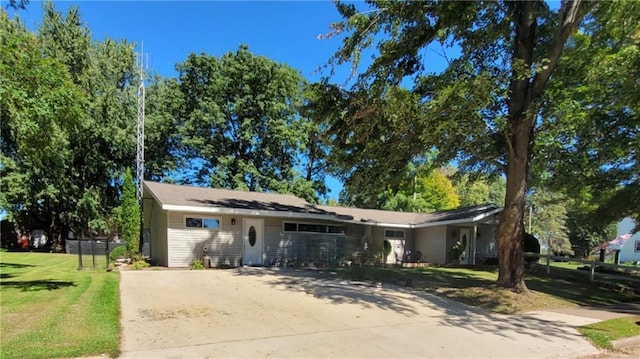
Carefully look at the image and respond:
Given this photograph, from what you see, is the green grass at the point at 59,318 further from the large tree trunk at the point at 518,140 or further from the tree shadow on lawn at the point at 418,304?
the large tree trunk at the point at 518,140

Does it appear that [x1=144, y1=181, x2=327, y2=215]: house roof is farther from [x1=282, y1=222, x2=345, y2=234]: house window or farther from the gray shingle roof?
the gray shingle roof

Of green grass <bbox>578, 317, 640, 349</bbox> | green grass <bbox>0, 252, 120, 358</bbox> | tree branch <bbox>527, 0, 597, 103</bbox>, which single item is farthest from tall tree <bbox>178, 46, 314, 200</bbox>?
green grass <bbox>578, 317, 640, 349</bbox>

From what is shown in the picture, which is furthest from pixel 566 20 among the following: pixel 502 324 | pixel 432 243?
pixel 432 243

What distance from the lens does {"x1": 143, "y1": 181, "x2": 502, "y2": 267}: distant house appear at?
16.2 metres

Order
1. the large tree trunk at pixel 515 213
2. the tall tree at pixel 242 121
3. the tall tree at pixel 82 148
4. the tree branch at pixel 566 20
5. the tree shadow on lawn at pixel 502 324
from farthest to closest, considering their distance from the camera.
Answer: the tall tree at pixel 242 121, the tall tree at pixel 82 148, the large tree trunk at pixel 515 213, the tree branch at pixel 566 20, the tree shadow on lawn at pixel 502 324

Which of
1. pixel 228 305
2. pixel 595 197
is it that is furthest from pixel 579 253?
pixel 228 305

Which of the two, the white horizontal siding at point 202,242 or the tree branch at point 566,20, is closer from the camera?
the tree branch at point 566,20

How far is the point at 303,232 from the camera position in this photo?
19172 mm

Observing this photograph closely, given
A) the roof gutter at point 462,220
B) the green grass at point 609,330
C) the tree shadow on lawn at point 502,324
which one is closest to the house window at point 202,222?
the tree shadow on lawn at point 502,324

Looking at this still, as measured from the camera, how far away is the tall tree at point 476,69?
32.3 ft

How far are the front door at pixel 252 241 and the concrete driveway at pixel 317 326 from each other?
20.0 feet

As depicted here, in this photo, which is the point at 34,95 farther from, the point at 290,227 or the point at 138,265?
the point at 290,227

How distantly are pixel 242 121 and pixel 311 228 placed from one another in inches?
547

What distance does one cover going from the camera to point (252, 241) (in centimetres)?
1777
